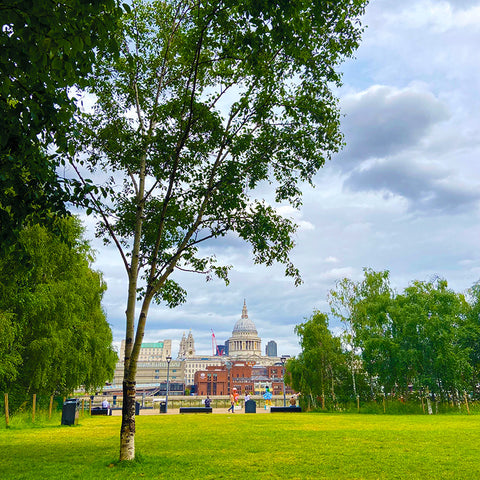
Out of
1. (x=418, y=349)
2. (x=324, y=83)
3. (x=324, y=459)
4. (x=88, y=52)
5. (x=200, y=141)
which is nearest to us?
(x=88, y=52)

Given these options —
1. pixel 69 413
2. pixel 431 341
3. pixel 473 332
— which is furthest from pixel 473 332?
pixel 69 413

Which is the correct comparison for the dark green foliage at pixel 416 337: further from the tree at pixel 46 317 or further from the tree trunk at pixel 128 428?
the tree trunk at pixel 128 428

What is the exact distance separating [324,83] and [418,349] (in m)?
34.0

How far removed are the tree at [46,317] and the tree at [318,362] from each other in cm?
2073

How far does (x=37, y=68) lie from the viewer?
621 cm

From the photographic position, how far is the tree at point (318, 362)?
145ft

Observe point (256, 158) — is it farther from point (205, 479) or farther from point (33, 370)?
point (33, 370)

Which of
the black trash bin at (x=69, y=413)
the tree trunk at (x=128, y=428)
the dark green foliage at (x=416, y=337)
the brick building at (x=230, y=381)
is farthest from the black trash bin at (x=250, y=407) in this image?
the brick building at (x=230, y=381)

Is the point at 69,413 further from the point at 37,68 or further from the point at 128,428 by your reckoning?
the point at 37,68

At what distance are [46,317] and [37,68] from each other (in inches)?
1001

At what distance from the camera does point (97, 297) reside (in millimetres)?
38031

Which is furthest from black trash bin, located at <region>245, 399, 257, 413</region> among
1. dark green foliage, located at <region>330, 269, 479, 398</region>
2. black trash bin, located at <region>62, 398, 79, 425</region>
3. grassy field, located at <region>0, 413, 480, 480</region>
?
grassy field, located at <region>0, 413, 480, 480</region>

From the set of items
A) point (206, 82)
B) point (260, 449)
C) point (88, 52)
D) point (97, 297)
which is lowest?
point (260, 449)

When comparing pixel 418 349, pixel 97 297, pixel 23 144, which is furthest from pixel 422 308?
pixel 23 144
